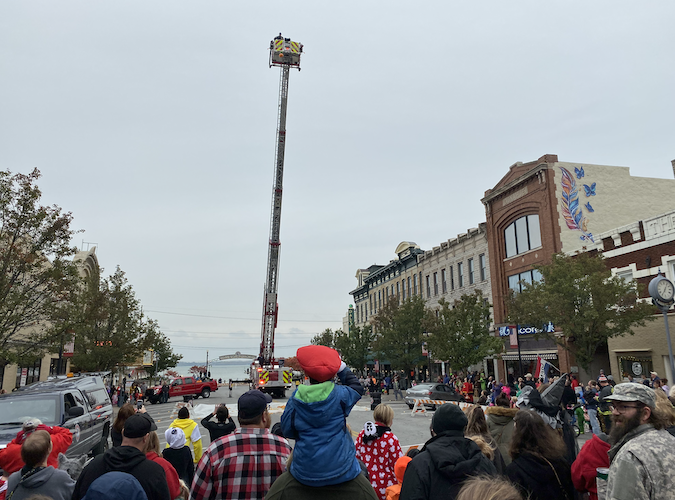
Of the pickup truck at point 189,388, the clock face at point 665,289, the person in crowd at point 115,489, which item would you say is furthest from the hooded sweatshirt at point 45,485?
the pickup truck at point 189,388

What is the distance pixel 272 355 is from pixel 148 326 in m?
11.4

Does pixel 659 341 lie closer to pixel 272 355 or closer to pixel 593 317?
pixel 593 317

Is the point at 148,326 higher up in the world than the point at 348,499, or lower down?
higher up

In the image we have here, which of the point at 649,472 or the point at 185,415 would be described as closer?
the point at 649,472

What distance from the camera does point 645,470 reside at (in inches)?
123

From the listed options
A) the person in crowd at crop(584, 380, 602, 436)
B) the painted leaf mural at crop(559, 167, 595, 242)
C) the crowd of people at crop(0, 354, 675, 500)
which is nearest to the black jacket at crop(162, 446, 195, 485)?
the crowd of people at crop(0, 354, 675, 500)

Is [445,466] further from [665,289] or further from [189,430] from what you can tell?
[665,289]

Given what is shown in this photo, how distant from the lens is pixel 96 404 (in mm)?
13836

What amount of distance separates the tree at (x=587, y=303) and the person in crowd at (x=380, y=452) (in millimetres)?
18154

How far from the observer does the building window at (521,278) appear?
32.9m

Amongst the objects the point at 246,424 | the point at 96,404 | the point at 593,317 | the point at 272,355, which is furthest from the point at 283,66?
the point at 246,424

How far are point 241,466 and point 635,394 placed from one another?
2.83 metres

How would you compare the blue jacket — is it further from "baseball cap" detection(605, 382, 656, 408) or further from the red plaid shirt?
"baseball cap" detection(605, 382, 656, 408)

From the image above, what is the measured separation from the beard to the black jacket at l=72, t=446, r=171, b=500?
346 cm
